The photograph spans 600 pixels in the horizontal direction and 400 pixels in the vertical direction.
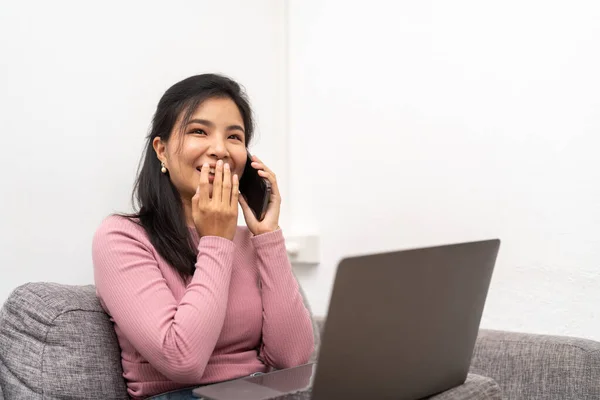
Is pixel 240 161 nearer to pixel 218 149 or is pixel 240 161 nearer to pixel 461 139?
pixel 218 149

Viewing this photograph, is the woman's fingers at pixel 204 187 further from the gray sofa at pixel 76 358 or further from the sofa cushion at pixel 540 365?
the sofa cushion at pixel 540 365

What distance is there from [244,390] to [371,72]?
54.4 inches

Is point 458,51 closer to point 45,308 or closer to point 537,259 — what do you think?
point 537,259

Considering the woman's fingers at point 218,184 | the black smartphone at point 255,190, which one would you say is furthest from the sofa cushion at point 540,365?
the woman's fingers at point 218,184

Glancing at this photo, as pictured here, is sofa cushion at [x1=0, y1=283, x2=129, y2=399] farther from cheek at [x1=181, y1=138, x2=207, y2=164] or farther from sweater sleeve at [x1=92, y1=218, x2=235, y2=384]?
cheek at [x1=181, y1=138, x2=207, y2=164]

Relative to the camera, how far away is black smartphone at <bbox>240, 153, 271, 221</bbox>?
1.54 meters

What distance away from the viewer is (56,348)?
1.31 metres

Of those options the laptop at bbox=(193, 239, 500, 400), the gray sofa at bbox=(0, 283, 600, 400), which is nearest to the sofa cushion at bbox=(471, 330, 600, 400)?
the gray sofa at bbox=(0, 283, 600, 400)

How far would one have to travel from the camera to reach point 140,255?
51.9 inches

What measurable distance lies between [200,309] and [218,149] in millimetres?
372

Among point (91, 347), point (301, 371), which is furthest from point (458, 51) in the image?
point (91, 347)

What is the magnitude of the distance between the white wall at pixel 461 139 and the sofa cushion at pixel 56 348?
1.02m

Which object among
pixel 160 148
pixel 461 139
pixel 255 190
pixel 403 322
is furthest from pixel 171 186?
pixel 461 139

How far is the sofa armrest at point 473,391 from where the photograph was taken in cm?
113
